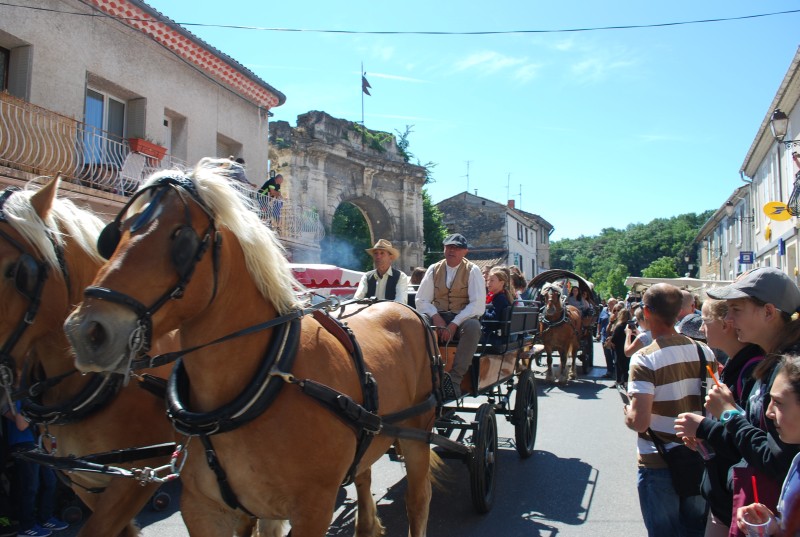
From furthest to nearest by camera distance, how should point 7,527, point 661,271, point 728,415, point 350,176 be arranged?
point 661,271 → point 350,176 → point 7,527 → point 728,415

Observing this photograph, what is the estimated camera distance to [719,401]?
7.59 feet

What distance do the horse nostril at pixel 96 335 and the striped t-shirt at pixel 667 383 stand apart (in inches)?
98.2

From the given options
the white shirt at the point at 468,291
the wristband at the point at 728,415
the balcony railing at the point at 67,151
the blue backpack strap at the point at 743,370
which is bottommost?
the wristband at the point at 728,415

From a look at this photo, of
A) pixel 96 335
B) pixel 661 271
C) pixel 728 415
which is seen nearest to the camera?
pixel 96 335

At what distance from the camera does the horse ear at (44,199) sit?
295 cm

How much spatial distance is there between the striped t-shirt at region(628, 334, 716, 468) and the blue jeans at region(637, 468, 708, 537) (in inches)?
3.1

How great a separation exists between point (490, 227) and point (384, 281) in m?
38.9

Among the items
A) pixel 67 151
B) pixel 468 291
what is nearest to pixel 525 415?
pixel 468 291

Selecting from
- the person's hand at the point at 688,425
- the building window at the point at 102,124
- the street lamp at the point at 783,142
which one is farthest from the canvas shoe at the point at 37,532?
the street lamp at the point at 783,142

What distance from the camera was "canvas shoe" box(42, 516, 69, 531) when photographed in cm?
448

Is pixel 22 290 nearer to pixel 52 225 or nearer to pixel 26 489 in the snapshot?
pixel 52 225

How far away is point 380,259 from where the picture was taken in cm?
557

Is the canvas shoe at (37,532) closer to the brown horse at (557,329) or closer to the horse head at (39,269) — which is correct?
the horse head at (39,269)

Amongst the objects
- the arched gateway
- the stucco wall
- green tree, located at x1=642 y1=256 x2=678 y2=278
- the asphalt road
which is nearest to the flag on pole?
the arched gateway
